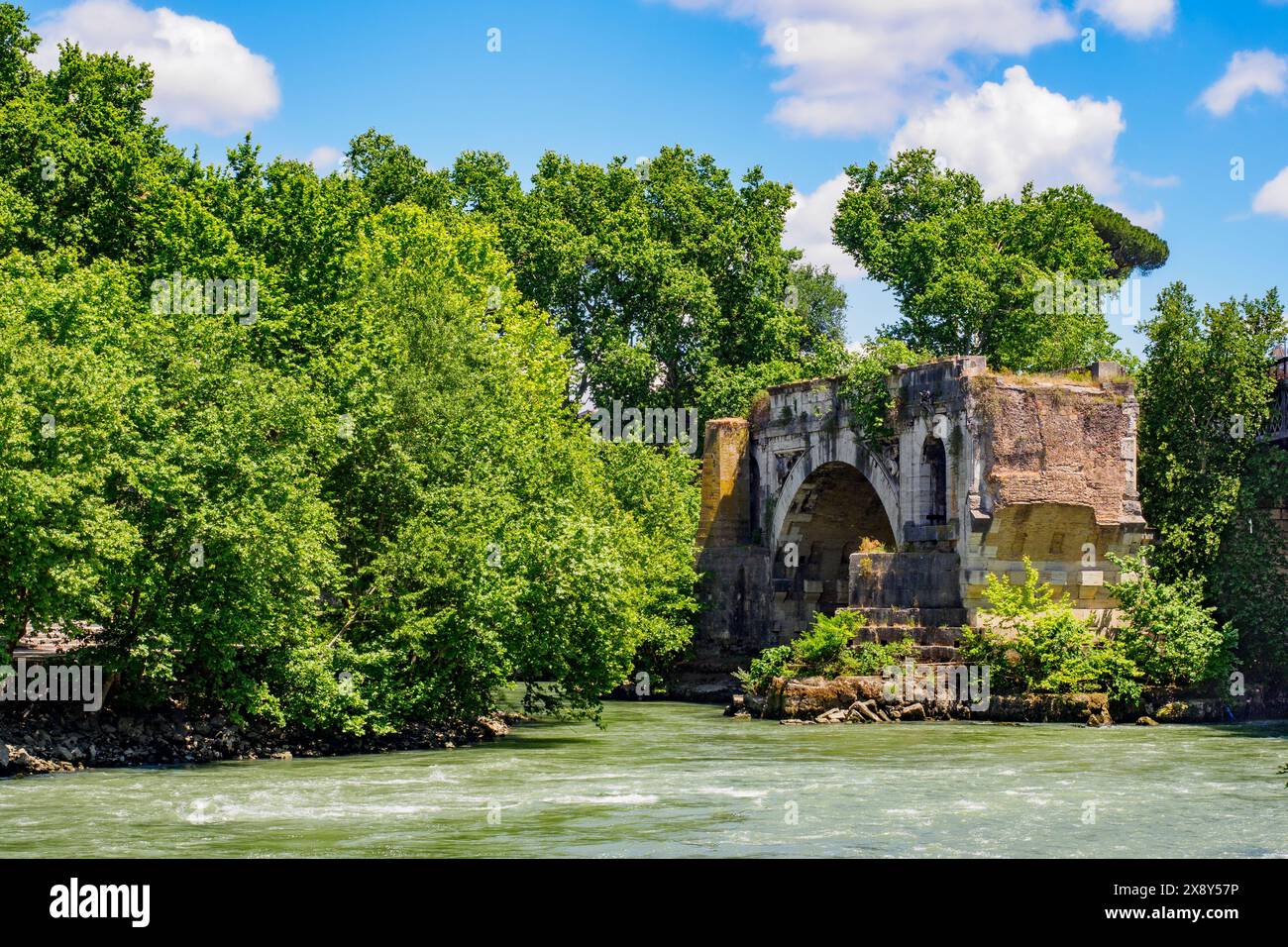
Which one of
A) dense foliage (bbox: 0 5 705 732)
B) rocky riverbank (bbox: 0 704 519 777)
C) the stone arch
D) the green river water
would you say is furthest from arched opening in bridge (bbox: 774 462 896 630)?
rocky riverbank (bbox: 0 704 519 777)

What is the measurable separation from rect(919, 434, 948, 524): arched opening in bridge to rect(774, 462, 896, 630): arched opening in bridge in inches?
236

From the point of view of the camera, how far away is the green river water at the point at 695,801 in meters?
18.0

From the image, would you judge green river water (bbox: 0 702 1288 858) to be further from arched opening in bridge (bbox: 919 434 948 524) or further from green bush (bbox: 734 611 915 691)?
arched opening in bridge (bbox: 919 434 948 524)

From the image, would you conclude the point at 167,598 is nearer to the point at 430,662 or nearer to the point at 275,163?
the point at 430,662

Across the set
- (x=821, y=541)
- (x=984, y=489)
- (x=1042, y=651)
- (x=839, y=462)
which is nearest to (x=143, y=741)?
(x=1042, y=651)

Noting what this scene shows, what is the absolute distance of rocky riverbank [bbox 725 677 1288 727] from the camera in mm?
35000

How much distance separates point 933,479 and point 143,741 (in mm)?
20709

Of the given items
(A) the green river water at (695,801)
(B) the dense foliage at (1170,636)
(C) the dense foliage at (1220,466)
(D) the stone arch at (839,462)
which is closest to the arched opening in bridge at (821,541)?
(D) the stone arch at (839,462)

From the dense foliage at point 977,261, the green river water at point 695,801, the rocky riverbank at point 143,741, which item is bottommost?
the green river water at point 695,801

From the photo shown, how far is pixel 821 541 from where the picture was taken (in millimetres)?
48312

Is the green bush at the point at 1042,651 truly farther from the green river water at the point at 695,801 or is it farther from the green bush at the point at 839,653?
the green river water at the point at 695,801

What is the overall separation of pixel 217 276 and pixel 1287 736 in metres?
21.2

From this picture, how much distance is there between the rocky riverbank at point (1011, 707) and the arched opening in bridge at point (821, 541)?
1089 centimetres
